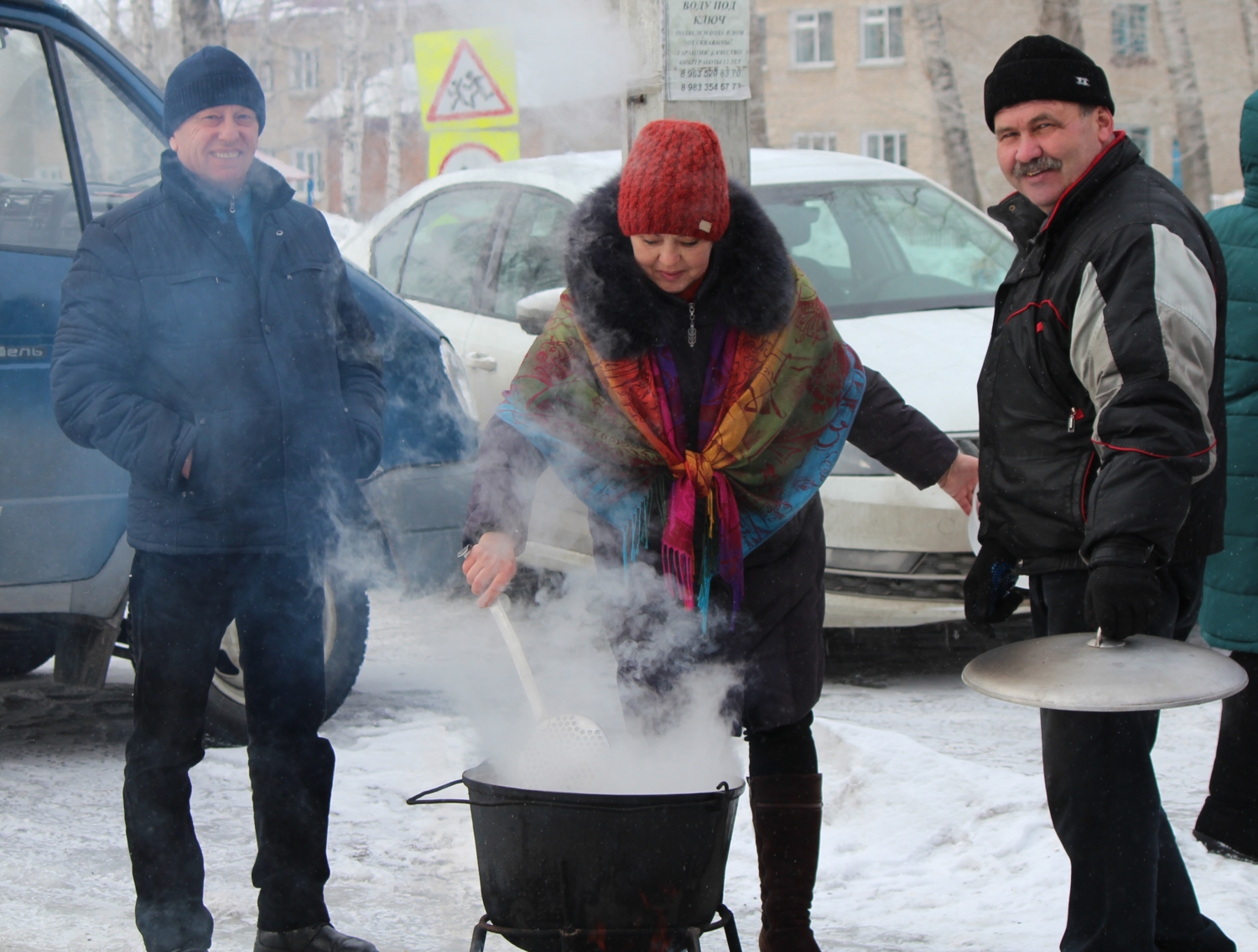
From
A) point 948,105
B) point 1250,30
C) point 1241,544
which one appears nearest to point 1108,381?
point 1241,544

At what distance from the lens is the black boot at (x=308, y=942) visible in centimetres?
332

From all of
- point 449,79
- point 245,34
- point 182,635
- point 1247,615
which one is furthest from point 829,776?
point 245,34

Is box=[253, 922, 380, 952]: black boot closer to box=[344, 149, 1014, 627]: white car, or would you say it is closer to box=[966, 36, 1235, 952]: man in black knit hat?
box=[966, 36, 1235, 952]: man in black knit hat

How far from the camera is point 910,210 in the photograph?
6.84 m

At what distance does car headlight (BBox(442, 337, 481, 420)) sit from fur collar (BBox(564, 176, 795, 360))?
2207 mm

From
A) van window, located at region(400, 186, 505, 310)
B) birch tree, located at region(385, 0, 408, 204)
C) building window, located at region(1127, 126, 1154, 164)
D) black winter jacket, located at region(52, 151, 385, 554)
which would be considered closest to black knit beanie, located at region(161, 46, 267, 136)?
black winter jacket, located at region(52, 151, 385, 554)

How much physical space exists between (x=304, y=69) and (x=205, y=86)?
31.1 meters

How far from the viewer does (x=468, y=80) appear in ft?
29.9

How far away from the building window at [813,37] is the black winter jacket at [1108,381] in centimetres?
3520

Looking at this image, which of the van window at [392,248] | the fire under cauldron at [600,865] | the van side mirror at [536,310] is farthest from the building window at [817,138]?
the fire under cauldron at [600,865]

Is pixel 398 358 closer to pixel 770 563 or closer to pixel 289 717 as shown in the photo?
pixel 289 717

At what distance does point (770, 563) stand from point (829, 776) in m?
1.55

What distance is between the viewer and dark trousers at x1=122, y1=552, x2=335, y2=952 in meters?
3.26

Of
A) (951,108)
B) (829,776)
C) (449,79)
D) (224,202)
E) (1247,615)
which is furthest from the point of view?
(951,108)
